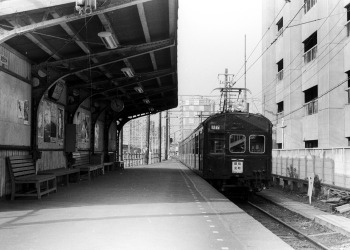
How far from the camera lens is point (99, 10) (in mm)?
9461

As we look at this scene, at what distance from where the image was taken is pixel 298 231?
33.0 feet

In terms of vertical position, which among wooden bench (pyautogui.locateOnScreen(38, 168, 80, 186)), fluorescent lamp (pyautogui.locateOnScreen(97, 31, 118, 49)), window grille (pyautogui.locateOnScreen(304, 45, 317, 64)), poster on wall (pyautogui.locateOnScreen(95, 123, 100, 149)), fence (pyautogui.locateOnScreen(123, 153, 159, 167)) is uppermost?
window grille (pyautogui.locateOnScreen(304, 45, 317, 64))

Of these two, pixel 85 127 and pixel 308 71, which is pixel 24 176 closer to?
pixel 85 127

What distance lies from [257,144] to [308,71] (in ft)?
46.6

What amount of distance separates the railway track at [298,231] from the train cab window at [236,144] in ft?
6.34

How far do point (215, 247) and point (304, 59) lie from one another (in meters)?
25.0

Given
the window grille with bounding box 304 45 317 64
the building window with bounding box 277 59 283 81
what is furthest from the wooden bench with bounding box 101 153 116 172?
the building window with bounding box 277 59 283 81

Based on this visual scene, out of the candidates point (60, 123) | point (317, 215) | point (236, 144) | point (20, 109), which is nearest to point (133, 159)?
point (60, 123)

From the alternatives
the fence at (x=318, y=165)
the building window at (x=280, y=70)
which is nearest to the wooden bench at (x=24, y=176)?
the fence at (x=318, y=165)

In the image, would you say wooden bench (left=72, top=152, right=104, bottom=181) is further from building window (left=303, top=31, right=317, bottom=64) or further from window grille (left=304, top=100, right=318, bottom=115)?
building window (left=303, top=31, right=317, bottom=64)

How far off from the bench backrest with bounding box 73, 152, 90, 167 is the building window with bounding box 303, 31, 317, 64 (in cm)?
1490

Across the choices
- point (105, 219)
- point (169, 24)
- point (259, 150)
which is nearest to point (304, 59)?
point (259, 150)

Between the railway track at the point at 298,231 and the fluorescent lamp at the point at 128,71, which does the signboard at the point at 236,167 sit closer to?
the railway track at the point at 298,231

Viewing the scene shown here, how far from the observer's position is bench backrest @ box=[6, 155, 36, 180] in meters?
10.7
